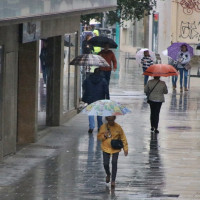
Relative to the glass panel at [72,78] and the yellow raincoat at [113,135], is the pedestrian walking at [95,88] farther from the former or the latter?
the yellow raincoat at [113,135]

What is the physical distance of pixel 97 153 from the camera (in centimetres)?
1717

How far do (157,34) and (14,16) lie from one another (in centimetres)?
3149

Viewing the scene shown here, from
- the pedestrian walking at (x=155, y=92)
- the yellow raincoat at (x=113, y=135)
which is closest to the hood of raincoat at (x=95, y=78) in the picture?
the pedestrian walking at (x=155, y=92)

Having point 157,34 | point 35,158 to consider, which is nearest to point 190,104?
point 35,158

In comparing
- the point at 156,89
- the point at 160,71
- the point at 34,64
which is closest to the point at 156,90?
the point at 156,89

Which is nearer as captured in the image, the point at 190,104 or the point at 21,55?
the point at 21,55

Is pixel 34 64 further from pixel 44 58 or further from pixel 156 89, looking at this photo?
pixel 156 89

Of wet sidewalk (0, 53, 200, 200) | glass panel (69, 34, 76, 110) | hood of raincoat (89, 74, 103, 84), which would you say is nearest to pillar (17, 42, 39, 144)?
wet sidewalk (0, 53, 200, 200)

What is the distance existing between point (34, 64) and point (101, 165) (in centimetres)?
338

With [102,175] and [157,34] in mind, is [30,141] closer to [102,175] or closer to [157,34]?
[102,175]

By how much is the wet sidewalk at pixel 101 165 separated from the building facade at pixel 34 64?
1.51 feet

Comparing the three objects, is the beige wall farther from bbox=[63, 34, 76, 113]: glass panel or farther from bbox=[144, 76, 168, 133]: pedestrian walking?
bbox=[144, 76, 168, 133]: pedestrian walking

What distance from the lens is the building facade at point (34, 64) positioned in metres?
15.5

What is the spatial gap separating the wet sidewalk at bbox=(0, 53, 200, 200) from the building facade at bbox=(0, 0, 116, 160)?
1.51 feet
